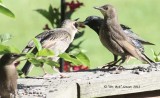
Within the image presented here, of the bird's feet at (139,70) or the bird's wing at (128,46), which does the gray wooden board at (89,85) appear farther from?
the bird's wing at (128,46)

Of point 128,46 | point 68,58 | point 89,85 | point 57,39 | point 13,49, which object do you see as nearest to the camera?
point 13,49

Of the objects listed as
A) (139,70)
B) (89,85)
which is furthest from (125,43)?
(89,85)

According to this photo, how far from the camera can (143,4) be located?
1859 centimetres

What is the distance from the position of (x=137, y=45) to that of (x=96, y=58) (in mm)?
7664

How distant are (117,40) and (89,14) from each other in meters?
11.1

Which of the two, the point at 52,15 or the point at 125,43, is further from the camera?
the point at 52,15

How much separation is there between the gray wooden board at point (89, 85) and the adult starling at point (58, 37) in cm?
105

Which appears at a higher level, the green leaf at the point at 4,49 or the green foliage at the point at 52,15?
the green foliage at the point at 52,15

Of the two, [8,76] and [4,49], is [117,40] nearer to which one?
[8,76]

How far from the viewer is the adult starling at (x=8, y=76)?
3902 mm

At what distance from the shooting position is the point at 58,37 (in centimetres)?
608

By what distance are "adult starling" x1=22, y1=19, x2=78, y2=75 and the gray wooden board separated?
1045mm

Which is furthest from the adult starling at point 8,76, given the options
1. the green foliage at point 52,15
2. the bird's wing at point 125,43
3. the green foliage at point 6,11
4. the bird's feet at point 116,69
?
the green foliage at point 52,15

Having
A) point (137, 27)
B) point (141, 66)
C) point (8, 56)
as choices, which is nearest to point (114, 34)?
point (141, 66)
